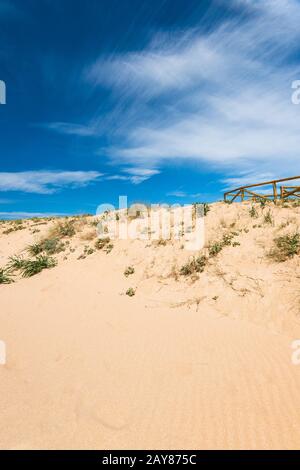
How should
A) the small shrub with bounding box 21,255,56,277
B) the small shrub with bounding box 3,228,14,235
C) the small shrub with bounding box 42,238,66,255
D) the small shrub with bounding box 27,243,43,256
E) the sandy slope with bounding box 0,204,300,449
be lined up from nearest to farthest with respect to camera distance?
the sandy slope with bounding box 0,204,300,449 → the small shrub with bounding box 21,255,56,277 → the small shrub with bounding box 42,238,66,255 → the small shrub with bounding box 27,243,43,256 → the small shrub with bounding box 3,228,14,235

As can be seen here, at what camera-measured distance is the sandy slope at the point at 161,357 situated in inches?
136

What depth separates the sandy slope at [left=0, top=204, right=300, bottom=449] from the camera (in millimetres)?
3443

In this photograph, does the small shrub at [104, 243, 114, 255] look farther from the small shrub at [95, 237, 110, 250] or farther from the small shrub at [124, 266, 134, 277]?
the small shrub at [124, 266, 134, 277]

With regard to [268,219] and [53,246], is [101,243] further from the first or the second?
[268,219]

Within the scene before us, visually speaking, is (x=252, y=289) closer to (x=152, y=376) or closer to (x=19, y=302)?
(x=152, y=376)

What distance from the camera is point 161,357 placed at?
5.11m

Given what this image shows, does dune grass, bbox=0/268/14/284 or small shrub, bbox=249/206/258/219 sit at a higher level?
small shrub, bbox=249/206/258/219

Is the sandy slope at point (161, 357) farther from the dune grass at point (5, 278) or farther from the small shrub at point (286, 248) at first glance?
the dune grass at point (5, 278)

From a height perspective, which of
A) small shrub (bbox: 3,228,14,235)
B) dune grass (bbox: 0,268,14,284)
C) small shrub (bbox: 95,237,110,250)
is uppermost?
small shrub (bbox: 3,228,14,235)

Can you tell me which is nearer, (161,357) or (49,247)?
(161,357)

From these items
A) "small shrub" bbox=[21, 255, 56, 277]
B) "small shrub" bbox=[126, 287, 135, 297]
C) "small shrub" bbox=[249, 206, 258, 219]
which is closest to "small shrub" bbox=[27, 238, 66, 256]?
"small shrub" bbox=[21, 255, 56, 277]

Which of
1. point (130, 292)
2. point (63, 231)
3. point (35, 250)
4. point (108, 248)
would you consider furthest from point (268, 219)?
point (35, 250)

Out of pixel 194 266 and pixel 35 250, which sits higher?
pixel 35 250

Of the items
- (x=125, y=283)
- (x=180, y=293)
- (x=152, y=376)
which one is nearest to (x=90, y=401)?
(x=152, y=376)
